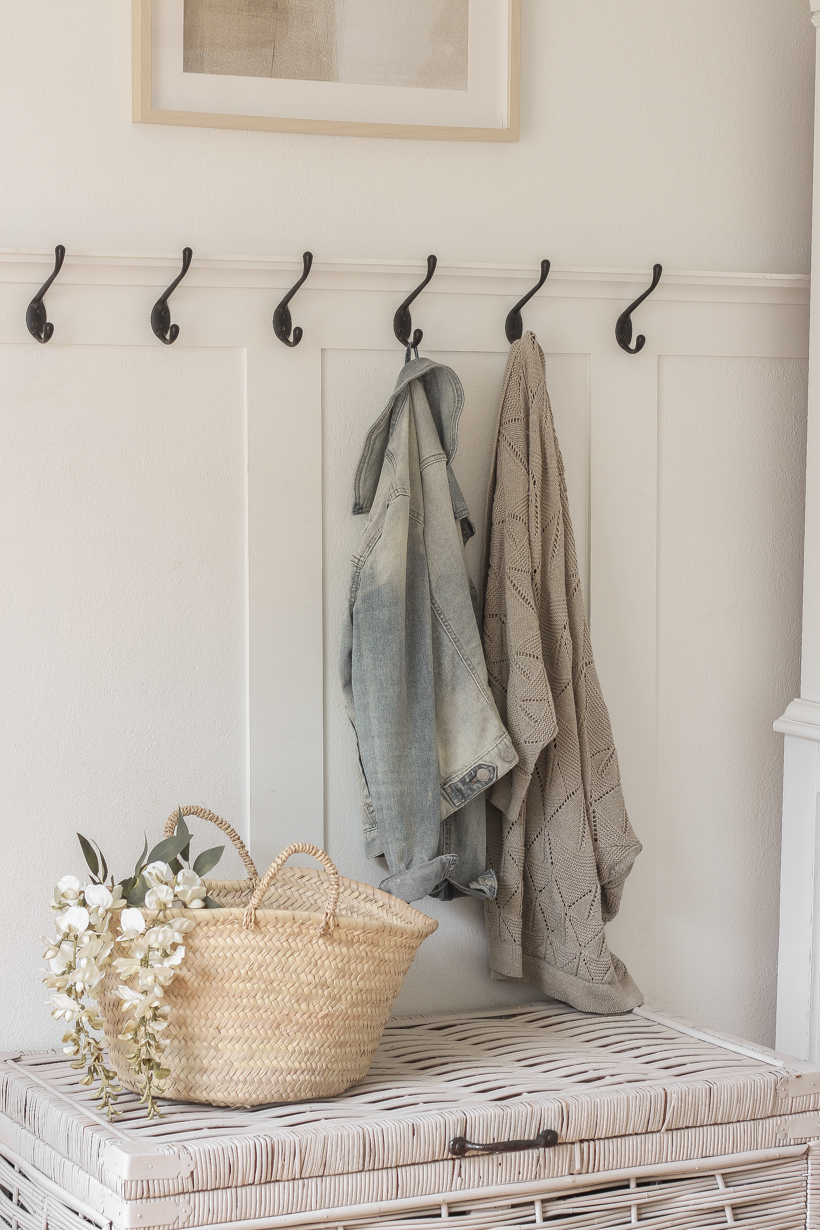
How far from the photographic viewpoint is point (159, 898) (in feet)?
3.85

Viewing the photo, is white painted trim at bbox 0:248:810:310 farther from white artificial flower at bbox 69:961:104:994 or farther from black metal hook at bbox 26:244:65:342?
white artificial flower at bbox 69:961:104:994

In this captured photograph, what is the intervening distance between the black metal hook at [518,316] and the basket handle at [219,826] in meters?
0.70

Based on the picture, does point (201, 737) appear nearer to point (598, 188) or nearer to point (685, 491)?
point (685, 491)

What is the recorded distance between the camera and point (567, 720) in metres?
1.54

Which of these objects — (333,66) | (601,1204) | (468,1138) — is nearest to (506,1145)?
(468,1138)

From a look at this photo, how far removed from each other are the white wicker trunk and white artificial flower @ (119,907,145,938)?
184 mm

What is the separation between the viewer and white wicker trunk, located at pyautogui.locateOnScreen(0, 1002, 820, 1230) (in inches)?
44.1

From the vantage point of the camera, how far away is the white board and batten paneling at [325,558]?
1453mm

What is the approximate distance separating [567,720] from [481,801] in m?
0.15

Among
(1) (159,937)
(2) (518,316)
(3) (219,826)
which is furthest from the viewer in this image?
(2) (518,316)

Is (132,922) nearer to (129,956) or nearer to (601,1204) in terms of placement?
(129,956)

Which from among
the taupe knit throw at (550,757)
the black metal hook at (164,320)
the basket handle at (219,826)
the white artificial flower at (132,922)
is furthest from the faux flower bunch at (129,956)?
the black metal hook at (164,320)

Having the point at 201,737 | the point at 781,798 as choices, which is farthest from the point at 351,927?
the point at 781,798

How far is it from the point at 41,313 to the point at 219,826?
62 centimetres
